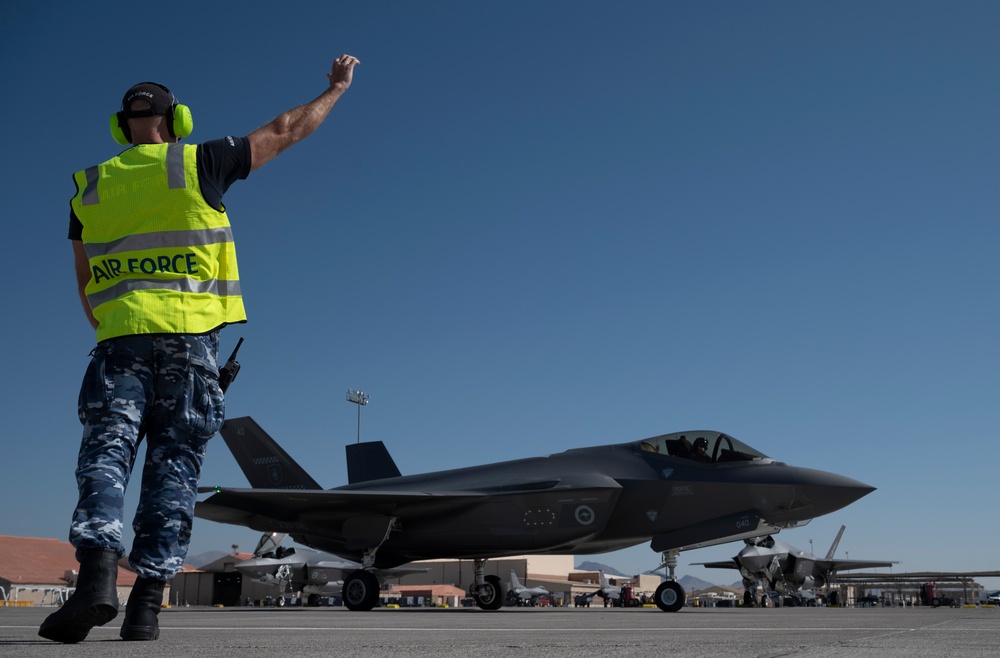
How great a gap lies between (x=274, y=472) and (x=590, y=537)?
8903 mm

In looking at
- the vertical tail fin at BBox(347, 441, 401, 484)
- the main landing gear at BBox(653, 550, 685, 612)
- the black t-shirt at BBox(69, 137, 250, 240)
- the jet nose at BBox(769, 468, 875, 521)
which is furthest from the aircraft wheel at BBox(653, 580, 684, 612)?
the black t-shirt at BBox(69, 137, 250, 240)

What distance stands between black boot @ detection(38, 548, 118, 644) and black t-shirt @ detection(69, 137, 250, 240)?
147 cm

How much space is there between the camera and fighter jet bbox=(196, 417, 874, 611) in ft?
44.7

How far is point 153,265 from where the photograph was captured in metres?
3.42

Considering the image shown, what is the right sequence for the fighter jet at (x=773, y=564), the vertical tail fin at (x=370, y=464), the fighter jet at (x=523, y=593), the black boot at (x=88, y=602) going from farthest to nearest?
the fighter jet at (x=523, y=593)
the fighter jet at (x=773, y=564)
the vertical tail fin at (x=370, y=464)
the black boot at (x=88, y=602)

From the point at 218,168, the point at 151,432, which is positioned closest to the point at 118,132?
the point at 218,168

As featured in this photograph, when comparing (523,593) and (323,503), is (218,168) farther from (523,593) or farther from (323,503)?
(523,593)

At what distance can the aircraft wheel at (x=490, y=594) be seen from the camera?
15.3 meters

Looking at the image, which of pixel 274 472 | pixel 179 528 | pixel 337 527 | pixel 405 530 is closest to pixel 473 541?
pixel 405 530

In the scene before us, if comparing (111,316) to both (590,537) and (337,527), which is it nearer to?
(590,537)

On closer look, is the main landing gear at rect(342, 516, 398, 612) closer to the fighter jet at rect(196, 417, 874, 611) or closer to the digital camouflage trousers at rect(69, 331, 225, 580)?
the fighter jet at rect(196, 417, 874, 611)

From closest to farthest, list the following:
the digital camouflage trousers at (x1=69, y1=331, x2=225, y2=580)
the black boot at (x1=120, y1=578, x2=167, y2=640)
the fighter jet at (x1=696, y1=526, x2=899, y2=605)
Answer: the digital camouflage trousers at (x1=69, y1=331, x2=225, y2=580) < the black boot at (x1=120, y1=578, x2=167, y2=640) < the fighter jet at (x1=696, y1=526, x2=899, y2=605)

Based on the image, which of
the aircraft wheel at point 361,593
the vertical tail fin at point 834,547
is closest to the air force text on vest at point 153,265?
the aircraft wheel at point 361,593

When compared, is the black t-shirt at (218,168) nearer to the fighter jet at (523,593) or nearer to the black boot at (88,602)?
the black boot at (88,602)
